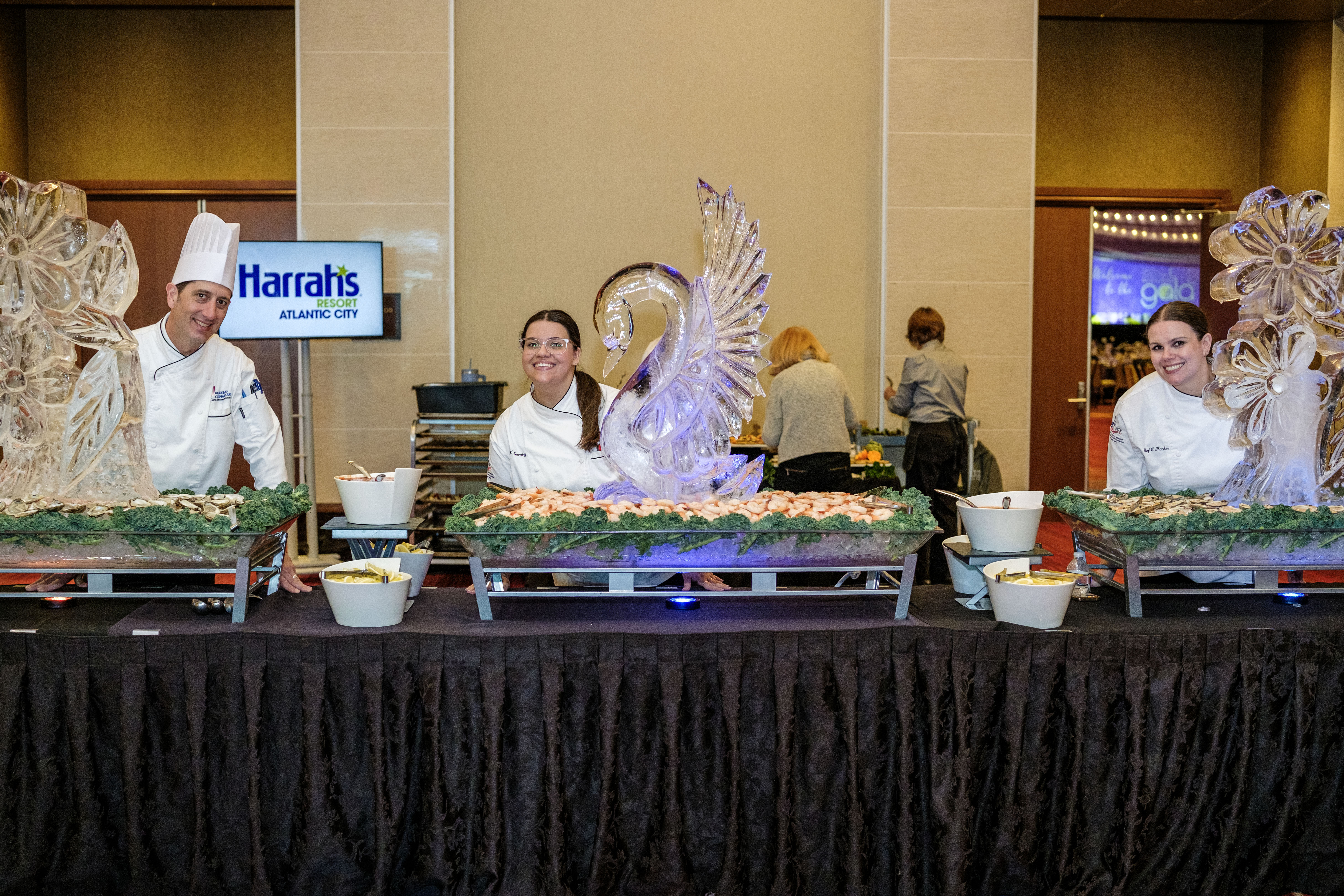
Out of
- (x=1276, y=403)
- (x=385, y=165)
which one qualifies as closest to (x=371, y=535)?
(x=1276, y=403)

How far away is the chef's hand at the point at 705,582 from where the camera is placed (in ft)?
7.89

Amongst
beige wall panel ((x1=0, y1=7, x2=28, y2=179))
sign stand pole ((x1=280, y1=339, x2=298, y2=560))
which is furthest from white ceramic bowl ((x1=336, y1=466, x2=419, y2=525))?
beige wall panel ((x1=0, y1=7, x2=28, y2=179))

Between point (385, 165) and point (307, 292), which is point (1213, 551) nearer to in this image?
point (307, 292)

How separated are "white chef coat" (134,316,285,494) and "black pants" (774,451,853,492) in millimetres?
2440

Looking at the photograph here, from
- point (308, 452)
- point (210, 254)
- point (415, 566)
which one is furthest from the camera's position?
point (308, 452)

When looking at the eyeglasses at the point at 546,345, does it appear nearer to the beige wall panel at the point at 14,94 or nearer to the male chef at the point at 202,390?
the male chef at the point at 202,390

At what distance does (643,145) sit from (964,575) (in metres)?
4.26

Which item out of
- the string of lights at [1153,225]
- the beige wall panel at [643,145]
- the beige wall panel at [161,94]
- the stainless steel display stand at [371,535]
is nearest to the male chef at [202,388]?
Result: the stainless steel display stand at [371,535]

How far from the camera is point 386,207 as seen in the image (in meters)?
5.85

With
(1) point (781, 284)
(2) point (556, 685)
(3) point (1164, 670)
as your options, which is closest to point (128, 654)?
(2) point (556, 685)

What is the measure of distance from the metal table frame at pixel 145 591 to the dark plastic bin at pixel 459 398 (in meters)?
2.98

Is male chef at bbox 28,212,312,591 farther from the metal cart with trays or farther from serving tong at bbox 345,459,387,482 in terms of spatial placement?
the metal cart with trays

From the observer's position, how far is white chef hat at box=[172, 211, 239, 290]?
2654 mm

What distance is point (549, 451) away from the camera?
114 inches
